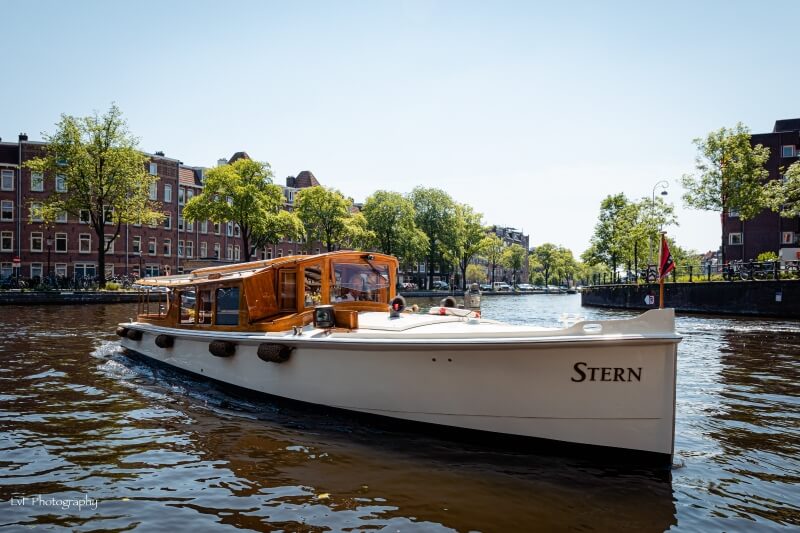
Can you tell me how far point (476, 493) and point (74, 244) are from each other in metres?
60.1

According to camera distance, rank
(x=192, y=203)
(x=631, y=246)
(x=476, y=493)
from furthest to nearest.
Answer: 1. (x=631, y=246)
2. (x=192, y=203)
3. (x=476, y=493)

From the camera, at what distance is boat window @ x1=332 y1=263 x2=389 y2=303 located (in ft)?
34.7

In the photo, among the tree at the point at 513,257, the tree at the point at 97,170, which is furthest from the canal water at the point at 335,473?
the tree at the point at 513,257

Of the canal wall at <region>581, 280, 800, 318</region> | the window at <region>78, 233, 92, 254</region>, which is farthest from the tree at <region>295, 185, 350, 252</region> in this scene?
the canal wall at <region>581, 280, 800, 318</region>

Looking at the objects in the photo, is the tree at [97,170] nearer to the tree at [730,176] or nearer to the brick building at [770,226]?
the tree at [730,176]

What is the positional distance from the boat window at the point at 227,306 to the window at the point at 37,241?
5355cm

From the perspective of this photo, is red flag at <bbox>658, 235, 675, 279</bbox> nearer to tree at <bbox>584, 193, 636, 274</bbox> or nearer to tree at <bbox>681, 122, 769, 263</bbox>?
tree at <bbox>681, 122, 769, 263</bbox>

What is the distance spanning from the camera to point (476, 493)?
6.10 m

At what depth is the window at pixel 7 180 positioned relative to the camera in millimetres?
54531

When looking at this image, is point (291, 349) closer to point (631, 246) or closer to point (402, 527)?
point (402, 527)

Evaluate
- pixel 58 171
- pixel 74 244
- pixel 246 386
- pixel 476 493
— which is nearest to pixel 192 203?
pixel 58 171

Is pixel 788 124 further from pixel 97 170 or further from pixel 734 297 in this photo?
pixel 97 170

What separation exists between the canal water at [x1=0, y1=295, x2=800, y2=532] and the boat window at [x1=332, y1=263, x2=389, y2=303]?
243 centimetres

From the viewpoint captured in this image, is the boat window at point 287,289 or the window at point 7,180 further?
the window at point 7,180
